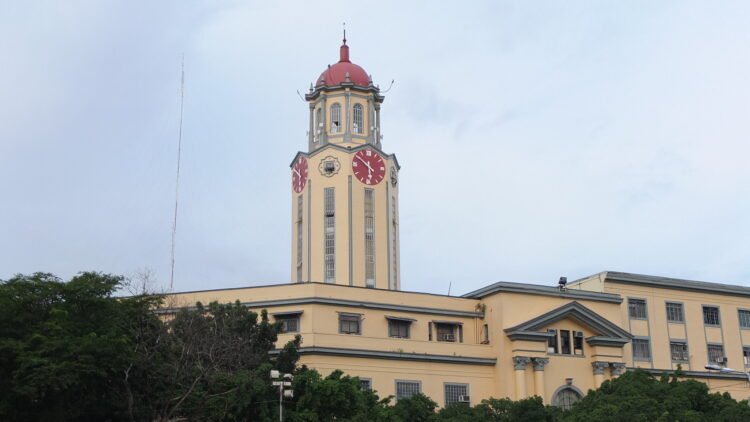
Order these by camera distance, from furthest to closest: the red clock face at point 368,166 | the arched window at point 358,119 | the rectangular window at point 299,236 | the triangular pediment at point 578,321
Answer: the arched window at point 358,119
the red clock face at point 368,166
the rectangular window at point 299,236
the triangular pediment at point 578,321

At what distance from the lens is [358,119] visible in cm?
7738

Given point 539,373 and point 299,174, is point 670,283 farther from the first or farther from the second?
point 299,174

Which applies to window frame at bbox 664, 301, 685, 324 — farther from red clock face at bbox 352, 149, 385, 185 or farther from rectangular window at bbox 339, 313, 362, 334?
rectangular window at bbox 339, 313, 362, 334

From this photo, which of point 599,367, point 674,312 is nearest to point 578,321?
point 599,367

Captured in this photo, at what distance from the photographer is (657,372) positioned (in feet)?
212

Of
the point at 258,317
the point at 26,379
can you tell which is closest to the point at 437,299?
the point at 258,317

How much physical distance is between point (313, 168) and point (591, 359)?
2479 centimetres

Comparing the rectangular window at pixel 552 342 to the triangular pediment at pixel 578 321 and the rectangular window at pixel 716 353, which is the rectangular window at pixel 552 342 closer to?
the triangular pediment at pixel 578 321

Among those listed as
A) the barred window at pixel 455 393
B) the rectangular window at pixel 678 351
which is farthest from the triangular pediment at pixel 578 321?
the rectangular window at pixel 678 351

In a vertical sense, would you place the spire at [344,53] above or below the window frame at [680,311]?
above

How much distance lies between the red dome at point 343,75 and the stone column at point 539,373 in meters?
28.6

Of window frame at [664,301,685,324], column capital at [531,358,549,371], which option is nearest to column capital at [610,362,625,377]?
column capital at [531,358,549,371]

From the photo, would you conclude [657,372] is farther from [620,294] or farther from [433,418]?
[433,418]

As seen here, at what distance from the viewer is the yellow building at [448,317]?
56.5 meters
